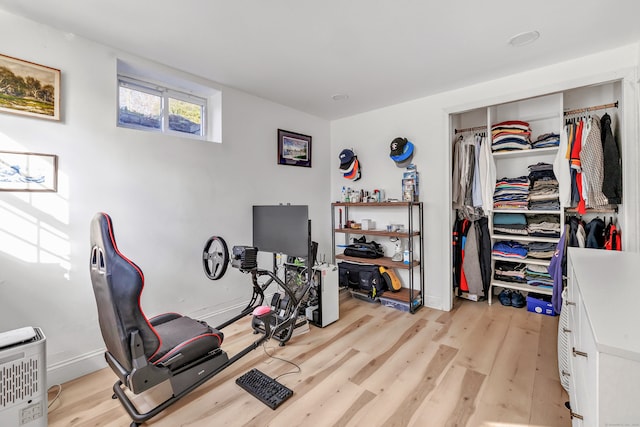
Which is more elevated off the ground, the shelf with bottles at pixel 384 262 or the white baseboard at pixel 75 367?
the shelf with bottles at pixel 384 262

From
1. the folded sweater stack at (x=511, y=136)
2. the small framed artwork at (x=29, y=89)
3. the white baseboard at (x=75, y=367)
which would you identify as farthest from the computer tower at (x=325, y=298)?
the small framed artwork at (x=29, y=89)

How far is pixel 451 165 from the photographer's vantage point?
324 cm

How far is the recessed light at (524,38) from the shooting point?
2.09m

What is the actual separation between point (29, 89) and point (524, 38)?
11.5 feet

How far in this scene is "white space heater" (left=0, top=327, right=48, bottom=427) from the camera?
142 cm

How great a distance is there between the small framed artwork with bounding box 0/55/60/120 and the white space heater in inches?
55.4

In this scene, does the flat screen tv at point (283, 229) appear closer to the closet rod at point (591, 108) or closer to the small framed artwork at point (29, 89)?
the small framed artwork at point (29, 89)

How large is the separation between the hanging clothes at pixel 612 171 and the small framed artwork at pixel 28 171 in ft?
14.0

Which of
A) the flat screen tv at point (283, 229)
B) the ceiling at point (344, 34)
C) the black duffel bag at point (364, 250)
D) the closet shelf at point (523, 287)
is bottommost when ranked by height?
the closet shelf at point (523, 287)

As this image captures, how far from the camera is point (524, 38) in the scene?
2145 millimetres

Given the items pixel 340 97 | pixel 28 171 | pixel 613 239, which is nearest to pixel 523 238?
pixel 613 239

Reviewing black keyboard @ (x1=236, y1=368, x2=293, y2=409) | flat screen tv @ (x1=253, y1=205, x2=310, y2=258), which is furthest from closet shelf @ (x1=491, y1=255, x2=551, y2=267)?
black keyboard @ (x1=236, y1=368, x2=293, y2=409)

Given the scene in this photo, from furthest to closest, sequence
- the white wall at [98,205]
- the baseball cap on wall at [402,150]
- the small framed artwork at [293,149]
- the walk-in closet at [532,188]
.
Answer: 1. the small framed artwork at [293,149]
2. the baseball cap on wall at [402,150]
3. the walk-in closet at [532,188]
4. the white wall at [98,205]

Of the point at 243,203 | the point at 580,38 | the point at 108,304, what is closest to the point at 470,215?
the point at 580,38
